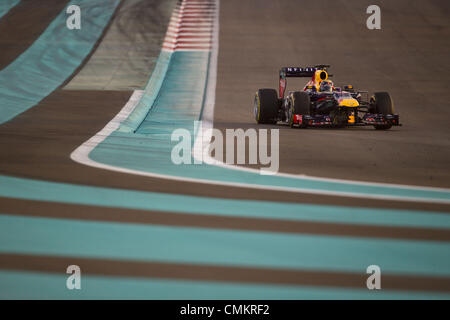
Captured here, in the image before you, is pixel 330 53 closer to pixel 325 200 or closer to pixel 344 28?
pixel 344 28

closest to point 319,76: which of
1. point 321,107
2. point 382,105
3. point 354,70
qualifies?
point 321,107

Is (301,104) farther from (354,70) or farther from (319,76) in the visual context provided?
(354,70)

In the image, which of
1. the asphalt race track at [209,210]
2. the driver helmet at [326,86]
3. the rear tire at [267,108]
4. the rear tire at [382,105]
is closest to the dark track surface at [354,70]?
the asphalt race track at [209,210]

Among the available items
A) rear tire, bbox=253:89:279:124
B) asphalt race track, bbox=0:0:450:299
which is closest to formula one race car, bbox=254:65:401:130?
rear tire, bbox=253:89:279:124

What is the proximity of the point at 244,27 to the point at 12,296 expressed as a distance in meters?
22.9

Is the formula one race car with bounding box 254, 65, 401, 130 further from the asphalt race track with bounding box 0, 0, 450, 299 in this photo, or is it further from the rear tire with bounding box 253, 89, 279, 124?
the asphalt race track with bounding box 0, 0, 450, 299

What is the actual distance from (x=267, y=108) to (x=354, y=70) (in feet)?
23.4

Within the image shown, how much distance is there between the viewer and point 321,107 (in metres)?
13.3

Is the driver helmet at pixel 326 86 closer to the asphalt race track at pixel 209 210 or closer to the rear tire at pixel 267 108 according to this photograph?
the rear tire at pixel 267 108

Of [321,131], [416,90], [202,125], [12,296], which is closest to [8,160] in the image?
[12,296]

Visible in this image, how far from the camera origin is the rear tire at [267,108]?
546 inches

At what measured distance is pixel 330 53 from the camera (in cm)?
2205

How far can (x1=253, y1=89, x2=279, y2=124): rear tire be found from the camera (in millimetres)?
13875

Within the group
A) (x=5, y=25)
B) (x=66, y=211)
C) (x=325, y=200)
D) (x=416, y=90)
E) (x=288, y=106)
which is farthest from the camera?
(x=5, y=25)
